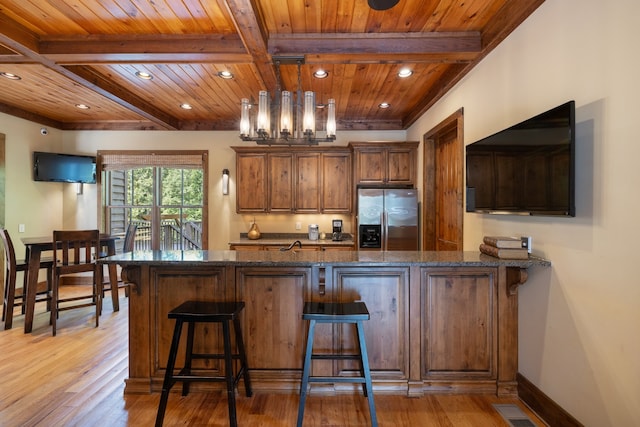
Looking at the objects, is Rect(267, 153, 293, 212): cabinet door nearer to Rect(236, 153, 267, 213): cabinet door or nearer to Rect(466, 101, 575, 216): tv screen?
Rect(236, 153, 267, 213): cabinet door

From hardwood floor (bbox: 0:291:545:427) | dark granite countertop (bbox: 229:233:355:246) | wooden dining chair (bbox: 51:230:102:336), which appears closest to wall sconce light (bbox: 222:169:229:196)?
dark granite countertop (bbox: 229:233:355:246)

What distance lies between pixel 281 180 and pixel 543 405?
12.8 feet

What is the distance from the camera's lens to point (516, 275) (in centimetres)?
222

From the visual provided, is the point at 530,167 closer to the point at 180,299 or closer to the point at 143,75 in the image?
the point at 180,299

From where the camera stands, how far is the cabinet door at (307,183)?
4918mm

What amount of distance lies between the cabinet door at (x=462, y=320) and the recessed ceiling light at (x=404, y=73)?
2019mm

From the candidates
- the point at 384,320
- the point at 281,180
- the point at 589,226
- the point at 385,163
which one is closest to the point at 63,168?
the point at 281,180

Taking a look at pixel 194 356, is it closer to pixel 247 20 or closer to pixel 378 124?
pixel 247 20

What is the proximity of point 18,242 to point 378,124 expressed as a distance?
18.6 feet

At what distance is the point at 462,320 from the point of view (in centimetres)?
234

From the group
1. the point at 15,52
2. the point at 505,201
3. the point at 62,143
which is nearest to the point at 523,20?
the point at 505,201

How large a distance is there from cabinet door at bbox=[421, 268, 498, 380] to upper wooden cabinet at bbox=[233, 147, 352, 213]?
8.82 feet

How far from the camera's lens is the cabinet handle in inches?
90.0

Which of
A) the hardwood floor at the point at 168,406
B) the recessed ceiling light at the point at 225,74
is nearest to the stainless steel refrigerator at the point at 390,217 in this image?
the recessed ceiling light at the point at 225,74
